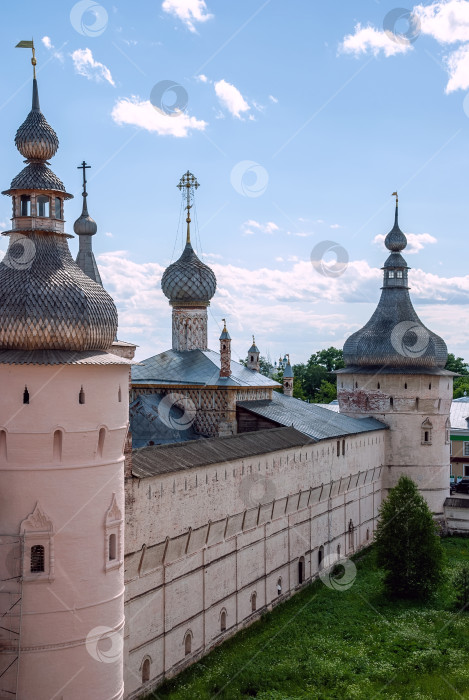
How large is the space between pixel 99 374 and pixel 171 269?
1564cm

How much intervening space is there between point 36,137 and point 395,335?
2366 centimetres

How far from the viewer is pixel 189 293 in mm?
30438

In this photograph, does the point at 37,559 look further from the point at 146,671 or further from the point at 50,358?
the point at 146,671

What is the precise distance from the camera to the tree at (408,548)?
85.9ft

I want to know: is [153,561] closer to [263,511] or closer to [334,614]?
[263,511]

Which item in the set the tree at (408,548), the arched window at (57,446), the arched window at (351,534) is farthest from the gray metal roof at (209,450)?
the arched window at (351,534)

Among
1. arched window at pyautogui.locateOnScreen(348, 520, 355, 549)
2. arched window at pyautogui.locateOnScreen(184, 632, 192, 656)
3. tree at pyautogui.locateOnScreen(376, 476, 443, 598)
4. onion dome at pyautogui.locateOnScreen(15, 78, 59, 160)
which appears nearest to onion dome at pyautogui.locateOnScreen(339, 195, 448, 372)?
arched window at pyautogui.locateOnScreen(348, 520, 355, 549)

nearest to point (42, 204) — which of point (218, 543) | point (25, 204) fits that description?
point (25, 204)

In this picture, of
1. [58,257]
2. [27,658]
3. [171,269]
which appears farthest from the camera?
[171,269]

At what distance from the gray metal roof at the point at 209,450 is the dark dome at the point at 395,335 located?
428 inches

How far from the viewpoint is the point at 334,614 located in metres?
24.3

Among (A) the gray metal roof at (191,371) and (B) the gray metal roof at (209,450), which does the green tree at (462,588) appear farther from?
(A) the gray metal roof at (191,371)

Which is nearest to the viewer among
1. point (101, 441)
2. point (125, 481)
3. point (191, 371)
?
point (101, 441)

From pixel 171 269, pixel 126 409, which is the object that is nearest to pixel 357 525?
pixel 171 269
